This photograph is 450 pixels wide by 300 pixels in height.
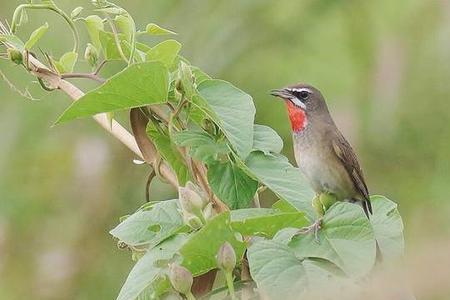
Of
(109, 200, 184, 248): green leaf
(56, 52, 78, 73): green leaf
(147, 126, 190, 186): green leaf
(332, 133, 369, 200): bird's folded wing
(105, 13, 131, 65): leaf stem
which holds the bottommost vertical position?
(332, 133, 369, 200): bird's folded wing

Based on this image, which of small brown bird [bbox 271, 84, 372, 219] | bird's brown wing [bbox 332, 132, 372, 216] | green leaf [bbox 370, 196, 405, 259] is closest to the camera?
green leaf [bbox 370, 196, 405, 259]

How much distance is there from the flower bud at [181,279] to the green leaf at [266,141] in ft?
0.68

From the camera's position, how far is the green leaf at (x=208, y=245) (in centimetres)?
84

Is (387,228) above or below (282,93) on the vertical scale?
above

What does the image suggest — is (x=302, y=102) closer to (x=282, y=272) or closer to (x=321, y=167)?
(x=321, y=167)

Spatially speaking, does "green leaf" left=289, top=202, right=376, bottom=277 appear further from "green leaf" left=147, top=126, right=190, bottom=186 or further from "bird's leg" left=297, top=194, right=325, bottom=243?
"green leaf" left=147, top=126, right=190, bottom=186

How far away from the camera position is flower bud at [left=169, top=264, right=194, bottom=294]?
0.83m

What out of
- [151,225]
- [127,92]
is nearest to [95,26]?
[127,92]

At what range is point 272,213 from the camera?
0.91m

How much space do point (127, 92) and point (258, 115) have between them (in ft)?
3.94

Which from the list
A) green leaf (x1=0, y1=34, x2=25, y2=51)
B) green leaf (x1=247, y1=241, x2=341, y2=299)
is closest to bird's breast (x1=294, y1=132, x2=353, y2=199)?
green leaf (x1=247, y1=241, x2=341, y2=299)

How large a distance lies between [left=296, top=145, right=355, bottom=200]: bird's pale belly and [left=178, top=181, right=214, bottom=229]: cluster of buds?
0.24m

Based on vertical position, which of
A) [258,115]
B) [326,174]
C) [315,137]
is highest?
[326,174]

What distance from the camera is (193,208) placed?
2.88 feet
